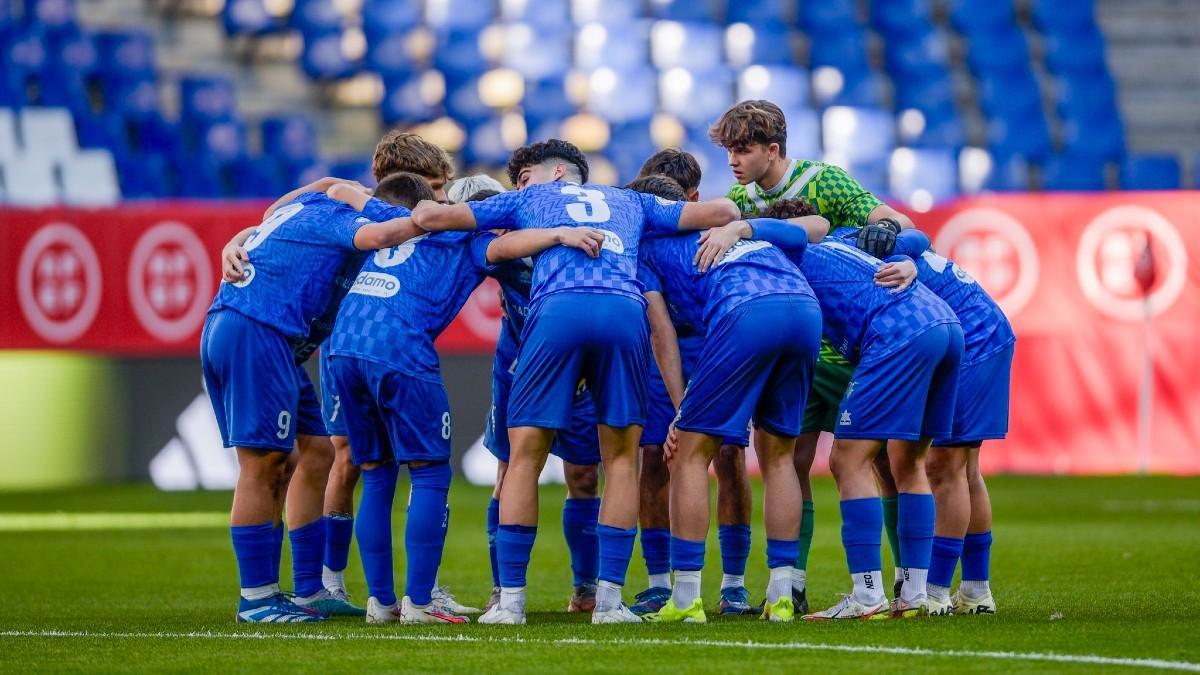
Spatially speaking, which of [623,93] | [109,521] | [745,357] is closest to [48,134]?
[109,521]

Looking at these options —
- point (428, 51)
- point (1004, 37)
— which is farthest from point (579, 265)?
point (1004, 37)

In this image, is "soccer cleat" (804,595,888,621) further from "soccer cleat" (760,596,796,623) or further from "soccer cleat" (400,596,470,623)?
"soccer cleat" (400,596,470,623)

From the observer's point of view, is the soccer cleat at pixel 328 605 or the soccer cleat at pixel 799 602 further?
the soccer cleat at pixel 328 605

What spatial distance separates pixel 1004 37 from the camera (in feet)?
73.9

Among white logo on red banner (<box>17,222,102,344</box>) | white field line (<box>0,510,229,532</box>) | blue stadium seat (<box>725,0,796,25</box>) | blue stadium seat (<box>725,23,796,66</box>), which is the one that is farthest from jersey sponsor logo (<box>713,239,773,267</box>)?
blue stadium seat (<box>725,0,796,25</box>)

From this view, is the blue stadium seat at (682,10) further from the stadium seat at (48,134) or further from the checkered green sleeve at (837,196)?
the checkered green sleeve at (837,196)

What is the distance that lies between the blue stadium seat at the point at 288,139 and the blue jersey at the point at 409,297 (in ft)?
39.7

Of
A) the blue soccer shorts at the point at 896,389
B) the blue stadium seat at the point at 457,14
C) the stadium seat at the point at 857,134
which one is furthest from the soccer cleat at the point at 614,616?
the blue stadium seat at the point at 457,14

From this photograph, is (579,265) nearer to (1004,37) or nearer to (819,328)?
(819,328)

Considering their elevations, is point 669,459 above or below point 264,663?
above

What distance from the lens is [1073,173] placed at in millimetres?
20859

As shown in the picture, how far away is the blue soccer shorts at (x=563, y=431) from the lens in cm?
768

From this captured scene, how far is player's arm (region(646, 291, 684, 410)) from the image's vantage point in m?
7.14

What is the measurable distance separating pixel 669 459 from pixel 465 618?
1046mm
